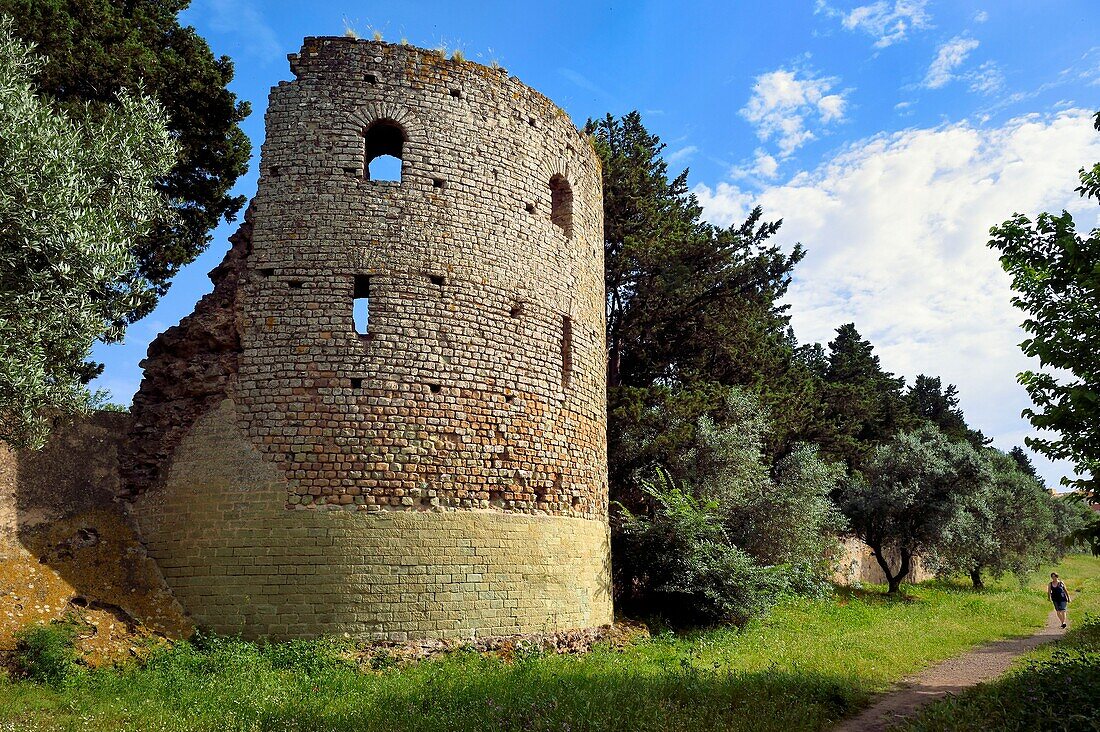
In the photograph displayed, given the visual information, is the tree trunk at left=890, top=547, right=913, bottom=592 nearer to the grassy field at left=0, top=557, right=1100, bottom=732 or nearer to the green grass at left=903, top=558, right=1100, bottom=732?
the grassy field at left=0, top=557, right=1100, bottom=732

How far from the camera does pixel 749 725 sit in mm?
8000

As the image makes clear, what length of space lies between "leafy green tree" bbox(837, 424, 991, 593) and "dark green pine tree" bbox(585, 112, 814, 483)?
3.38 meters

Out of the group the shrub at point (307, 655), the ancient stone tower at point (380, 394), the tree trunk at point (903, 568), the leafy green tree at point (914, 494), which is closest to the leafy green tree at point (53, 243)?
the ancient stone tower at point (380, 394)

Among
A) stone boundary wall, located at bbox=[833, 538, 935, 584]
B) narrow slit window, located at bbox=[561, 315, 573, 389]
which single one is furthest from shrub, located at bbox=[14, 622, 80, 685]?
stone boundary wall, located at bbox=[833, 538, 935, 584]

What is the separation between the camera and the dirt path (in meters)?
9.02

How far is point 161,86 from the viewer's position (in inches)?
651

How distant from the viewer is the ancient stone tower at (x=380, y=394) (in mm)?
10898

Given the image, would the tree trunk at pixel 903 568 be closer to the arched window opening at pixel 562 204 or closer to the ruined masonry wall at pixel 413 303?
the ruined masonry wall at pixel 413 303

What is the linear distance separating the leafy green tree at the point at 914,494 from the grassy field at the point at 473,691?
11.9 metres

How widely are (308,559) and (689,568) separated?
7829 millimetres

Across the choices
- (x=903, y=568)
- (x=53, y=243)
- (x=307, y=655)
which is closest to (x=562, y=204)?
(x=53, y=243)

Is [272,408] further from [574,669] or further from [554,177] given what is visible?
[554,177]

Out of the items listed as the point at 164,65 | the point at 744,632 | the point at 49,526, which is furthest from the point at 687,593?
the point at 164,65

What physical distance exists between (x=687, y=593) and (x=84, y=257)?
11.8 metres
